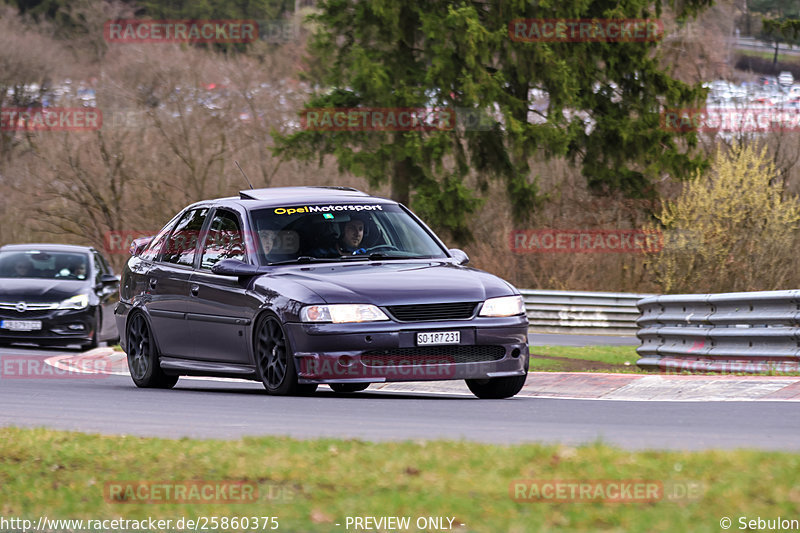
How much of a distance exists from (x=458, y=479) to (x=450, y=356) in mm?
4646

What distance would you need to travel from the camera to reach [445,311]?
36.7 ft

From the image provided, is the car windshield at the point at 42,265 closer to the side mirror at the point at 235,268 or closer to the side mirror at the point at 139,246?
the side mirror at the point at 139,246

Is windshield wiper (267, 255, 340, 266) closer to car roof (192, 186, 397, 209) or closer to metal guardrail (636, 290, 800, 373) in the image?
car roof (192, 186, 397, 209)

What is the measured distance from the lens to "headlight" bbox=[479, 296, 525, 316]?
11.4 m

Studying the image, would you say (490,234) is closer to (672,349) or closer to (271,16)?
(672,349)

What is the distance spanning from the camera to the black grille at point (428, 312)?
11117 millimetres

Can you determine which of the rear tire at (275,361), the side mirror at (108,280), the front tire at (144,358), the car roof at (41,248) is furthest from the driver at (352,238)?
the car roof at (41,248)

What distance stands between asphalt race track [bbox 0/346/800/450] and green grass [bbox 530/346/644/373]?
591 cm

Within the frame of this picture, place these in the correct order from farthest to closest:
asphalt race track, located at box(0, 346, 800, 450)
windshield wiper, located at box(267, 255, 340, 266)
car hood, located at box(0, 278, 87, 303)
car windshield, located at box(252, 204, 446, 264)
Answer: car hood, located at box(0, 278, 87, 303) < car windshield, located at box(252, 204, 446, 264) < windshield wiper, located at box(267, 255, 340, 266) < asphalt race track, located at box(0, 346, 800, 450)

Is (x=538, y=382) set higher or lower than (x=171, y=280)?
lower

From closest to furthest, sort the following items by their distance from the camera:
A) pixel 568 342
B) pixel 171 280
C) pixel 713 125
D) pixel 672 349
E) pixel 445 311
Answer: pixel 445 311 < pixel 171 280 < pixel 672 349 < pixel 568 342 < pixel 713 125

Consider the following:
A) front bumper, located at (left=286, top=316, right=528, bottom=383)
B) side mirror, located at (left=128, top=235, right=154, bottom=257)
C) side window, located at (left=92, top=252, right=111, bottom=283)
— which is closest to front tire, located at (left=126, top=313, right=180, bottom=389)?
side mirror, located at (left=128, top=235, right=154, bottom=257)

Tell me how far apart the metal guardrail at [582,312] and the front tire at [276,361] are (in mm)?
19572

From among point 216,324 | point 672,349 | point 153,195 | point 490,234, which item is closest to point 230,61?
point 153,195
